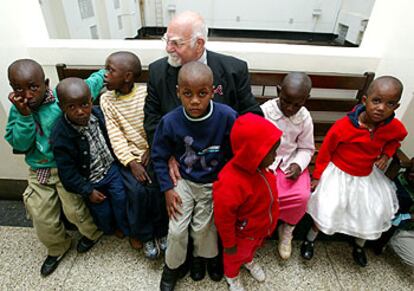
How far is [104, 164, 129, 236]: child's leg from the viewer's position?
145cm

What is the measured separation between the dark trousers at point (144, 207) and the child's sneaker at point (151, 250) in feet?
0.16

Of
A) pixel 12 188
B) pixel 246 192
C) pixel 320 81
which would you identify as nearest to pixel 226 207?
pixel 246 192

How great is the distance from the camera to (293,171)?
57.6 inches

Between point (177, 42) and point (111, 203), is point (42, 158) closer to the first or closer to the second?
point (111, 203)

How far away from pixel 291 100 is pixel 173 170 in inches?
27.9

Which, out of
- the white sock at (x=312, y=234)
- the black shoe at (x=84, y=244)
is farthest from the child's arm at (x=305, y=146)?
the black shoe at (x=84, y=244)

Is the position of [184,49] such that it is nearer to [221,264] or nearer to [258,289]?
[221,264]

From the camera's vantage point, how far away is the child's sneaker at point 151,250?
1.53 m

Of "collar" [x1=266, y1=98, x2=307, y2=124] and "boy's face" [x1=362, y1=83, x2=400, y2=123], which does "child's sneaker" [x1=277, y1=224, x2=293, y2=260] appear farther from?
"boy's face" [x1=362, y1=83, x2=400, y2=123]

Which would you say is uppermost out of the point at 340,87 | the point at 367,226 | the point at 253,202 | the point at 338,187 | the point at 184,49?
the point at 184,49

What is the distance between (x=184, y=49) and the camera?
4.39 ft

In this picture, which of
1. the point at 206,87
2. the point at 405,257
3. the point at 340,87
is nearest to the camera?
the point at 206,87

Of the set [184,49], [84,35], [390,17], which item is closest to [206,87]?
[184,49]

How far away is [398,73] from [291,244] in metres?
1.24
